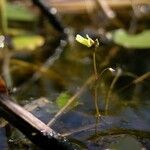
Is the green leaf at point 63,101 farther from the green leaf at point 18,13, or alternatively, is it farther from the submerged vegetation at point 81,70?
the green leaf at point 18,13

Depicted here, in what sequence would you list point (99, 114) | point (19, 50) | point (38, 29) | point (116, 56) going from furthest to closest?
1. point (38, 29)
2. point (19, 50)
3. point (116, 56)
4. point (99, 114)

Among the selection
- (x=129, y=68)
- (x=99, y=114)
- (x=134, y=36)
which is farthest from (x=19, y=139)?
(x=134, y=36)

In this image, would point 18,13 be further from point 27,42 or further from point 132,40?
point 132,40

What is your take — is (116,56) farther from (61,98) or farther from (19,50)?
(61,98)

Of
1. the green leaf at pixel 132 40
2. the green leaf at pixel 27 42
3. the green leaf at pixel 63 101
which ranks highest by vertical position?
the green leaf at pixel 27 42

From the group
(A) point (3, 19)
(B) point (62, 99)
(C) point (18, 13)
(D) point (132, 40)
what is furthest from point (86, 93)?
(C) point (18, 13)

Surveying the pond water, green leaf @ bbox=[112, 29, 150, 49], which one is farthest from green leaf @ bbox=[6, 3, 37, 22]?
green leaf @ bbox=[112, 29, 150, 49]

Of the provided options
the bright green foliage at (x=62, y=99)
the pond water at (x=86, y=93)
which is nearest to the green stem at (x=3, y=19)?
the pond water at (x=86, y=93)

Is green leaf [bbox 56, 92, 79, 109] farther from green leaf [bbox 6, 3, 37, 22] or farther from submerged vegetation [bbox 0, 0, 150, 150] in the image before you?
green leaf [bbox 6, 3, 37, 22]
